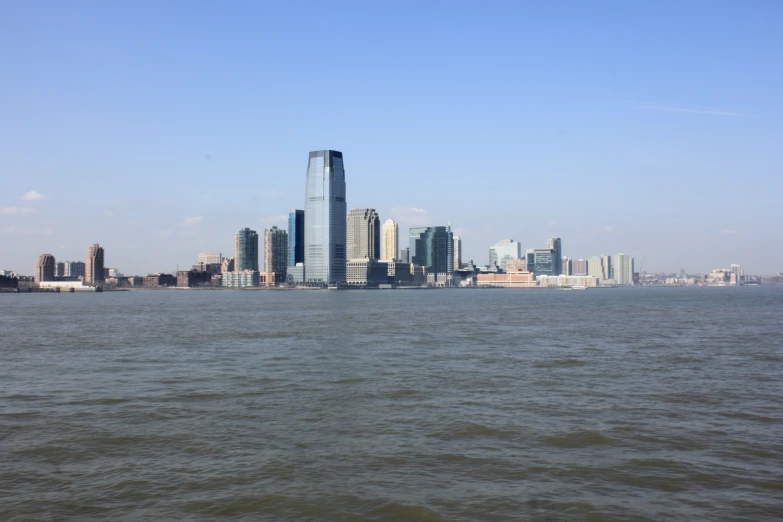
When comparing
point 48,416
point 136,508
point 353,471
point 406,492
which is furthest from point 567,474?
point 48,416

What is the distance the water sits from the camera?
16109mm

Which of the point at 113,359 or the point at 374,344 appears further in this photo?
the point at 374,344

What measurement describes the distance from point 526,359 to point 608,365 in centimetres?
544

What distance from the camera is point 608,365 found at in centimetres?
4003

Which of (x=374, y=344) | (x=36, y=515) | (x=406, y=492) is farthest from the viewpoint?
(x=374, y=344)

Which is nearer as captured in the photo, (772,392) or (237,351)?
(772,392)

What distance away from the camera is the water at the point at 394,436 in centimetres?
1611

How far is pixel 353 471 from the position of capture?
1858 centimetres

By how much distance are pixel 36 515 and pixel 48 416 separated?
39.7ft

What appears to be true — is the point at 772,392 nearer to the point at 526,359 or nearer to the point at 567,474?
the point at 526,359

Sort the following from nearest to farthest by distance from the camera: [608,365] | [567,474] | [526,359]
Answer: [567,474] → [608,365] → [526,359]

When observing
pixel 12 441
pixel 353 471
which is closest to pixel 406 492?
pixel 353 471

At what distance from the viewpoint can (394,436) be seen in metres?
22.5

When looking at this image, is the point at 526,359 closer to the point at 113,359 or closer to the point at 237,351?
the point at 237,351
